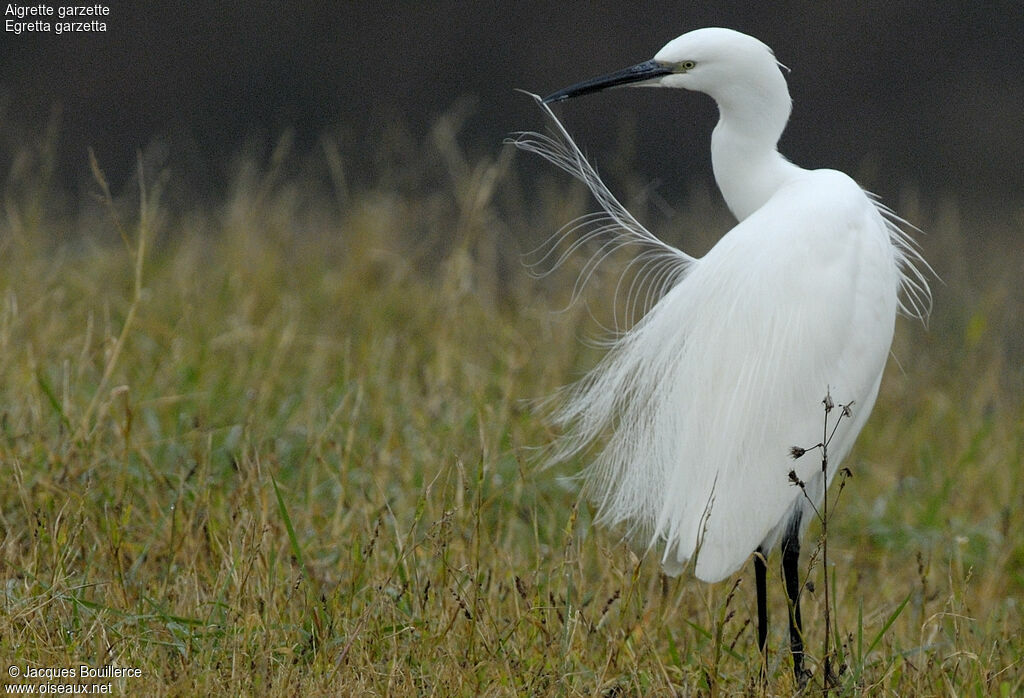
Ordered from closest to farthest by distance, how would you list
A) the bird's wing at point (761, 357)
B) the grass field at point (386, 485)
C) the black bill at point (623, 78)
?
the grass field at point (386, 485) → the bird's wing at point (761, 357) → the black bill at point (623, 78)

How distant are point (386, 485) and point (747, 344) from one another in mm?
1315

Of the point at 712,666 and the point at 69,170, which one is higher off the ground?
the point at 69,170

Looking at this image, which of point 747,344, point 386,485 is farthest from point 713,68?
point 386,485

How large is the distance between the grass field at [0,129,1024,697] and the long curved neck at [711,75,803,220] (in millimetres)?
548

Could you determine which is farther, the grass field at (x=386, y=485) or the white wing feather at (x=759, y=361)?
the white wing feather at (x=759, y=361)

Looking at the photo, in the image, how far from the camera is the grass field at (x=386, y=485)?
2.44 metres

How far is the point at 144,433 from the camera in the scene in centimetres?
365

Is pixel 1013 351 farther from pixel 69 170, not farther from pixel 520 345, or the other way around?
pixel 69 170

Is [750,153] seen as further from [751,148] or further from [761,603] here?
[761,603]

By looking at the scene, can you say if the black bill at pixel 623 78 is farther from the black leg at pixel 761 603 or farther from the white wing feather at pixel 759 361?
the black leg at pixel 761 603

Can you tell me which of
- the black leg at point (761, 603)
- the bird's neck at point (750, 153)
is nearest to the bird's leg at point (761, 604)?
the black leg at point (761, 603)

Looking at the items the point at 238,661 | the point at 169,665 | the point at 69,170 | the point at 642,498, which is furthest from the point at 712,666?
the point at 69,170

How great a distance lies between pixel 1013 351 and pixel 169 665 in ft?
14.6

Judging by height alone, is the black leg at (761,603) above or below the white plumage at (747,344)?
below
